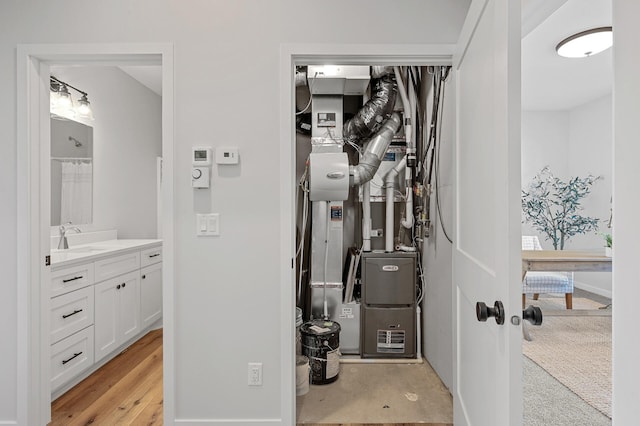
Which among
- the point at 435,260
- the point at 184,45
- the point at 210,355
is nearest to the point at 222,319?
the point at 210,355

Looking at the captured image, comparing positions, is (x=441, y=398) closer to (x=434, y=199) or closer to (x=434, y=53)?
(x=434, y=199)

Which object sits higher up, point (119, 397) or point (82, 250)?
point (82, 250)

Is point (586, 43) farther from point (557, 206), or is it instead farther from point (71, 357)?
point (71, 357)

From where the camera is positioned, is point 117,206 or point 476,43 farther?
point 117,206

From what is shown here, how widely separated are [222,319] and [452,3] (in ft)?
6.56

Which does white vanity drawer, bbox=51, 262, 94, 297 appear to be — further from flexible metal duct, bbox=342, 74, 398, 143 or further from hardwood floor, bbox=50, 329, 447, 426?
flexible metal duct, bbox=342, 74, 398, 143

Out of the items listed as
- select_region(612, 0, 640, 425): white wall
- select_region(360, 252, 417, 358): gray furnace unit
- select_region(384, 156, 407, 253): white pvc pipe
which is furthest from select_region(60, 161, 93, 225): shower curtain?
select_region(612, 0, 640, 425): white wall

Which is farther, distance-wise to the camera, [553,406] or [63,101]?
[63,101]

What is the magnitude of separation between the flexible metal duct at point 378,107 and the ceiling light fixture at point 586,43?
4.75 feet

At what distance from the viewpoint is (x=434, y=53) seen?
73.7 inches

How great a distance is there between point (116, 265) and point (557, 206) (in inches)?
211

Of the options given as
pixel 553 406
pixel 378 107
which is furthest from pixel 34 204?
pixel 553 406

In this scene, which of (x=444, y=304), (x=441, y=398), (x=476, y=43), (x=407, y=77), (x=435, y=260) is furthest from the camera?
(x=407, y=77)

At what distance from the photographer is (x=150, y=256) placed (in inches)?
135
